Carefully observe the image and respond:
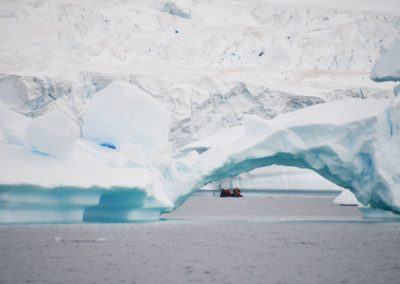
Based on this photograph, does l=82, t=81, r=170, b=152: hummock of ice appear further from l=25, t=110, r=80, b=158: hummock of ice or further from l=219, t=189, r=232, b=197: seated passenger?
l=219, t=189, r=232, b=197: seated passenger

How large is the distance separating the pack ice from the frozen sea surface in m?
0.48

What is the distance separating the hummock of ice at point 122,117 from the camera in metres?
13.4

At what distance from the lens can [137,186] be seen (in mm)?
11492

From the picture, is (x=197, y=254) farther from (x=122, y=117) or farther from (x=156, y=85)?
(x=156, y=85)

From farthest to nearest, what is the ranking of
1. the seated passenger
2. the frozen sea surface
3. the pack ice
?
the seated passenger → the pack ice → the frozen sea surface

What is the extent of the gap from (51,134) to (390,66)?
5.95 m

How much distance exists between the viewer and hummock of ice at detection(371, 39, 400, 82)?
13.4m

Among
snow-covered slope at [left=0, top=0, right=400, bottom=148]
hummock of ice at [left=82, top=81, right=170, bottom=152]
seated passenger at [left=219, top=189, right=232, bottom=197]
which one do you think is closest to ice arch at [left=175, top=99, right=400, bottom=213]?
hummock of ice at [left=82, top=81, right=170, bottom=152]

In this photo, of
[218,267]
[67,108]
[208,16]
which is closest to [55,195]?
[218,267]

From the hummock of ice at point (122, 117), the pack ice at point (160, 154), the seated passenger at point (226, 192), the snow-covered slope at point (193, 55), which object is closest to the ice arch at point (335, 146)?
the pack ice at point (160, 154)

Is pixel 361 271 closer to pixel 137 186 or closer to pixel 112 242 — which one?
pixel 112 242

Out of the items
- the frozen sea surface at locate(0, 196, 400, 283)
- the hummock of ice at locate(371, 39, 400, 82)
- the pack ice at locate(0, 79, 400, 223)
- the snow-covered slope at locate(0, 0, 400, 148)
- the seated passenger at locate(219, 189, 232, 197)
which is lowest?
the frozen sea surface at locate(0, 196, 400, 283)

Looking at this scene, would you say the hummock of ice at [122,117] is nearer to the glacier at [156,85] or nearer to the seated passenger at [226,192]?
Result: the glacier at [156,85]

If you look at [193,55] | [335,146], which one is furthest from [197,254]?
[193,55]
